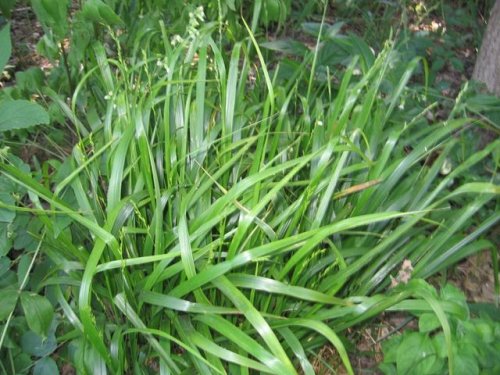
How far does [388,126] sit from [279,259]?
884 mm

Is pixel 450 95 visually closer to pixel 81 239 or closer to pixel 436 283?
pixel 436 283

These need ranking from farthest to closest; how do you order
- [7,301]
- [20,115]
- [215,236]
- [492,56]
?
[492,56] < [215,236] < [7,301] < [20,115]

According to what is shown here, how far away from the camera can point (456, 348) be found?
4.63 feet

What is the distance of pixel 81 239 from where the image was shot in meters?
1.85

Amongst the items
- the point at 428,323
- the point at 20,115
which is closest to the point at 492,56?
the point at 428,323

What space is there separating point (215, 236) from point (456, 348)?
75cm

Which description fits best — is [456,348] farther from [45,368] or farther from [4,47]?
[4,47]

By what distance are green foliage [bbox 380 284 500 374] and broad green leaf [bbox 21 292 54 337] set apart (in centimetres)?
90

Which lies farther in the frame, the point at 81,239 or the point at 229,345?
the point at 81,239

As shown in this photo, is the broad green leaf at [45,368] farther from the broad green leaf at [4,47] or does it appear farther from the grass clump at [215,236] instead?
the broad green leaf at [4,47]

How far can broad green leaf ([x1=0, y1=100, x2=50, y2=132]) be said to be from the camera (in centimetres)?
135

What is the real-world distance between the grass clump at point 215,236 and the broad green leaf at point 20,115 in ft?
0.36

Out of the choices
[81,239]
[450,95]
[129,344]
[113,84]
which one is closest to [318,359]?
[129,344]

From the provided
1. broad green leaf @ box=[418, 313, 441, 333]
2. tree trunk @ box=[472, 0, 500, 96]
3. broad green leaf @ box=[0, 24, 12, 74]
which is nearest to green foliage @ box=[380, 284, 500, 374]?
broad green leaf @ box=[418, 313, 441, 333]
